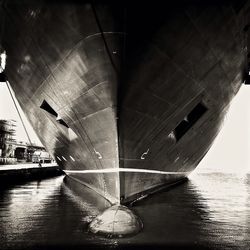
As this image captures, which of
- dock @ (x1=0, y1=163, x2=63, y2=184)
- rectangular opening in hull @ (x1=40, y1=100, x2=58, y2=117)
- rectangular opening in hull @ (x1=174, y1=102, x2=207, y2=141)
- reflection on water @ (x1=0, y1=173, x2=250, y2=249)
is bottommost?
reflection on water @ (x1=0, y1=173, x2=250, y2=249)

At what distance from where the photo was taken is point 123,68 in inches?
196

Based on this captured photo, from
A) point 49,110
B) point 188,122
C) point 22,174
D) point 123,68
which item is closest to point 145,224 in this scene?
point 123,68

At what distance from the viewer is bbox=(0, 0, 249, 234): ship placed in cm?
474

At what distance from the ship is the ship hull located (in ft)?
0.06

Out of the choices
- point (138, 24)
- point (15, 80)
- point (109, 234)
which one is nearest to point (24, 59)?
point (15, 80)

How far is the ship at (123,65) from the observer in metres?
4.74

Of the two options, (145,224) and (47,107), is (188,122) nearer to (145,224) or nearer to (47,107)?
(145,224)

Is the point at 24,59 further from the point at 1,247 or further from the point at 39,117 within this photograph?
the point at 1,247

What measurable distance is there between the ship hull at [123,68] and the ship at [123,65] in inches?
0.7

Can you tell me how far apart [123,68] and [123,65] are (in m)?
0.06

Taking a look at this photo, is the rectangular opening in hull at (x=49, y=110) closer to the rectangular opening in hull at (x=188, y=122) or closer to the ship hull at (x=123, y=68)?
the ship hull at (x=123, y=68)

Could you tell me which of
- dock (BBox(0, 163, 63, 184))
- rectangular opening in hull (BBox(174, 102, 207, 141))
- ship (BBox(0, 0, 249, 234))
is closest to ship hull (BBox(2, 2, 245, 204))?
ship (BBox(0, 0, 249, 234))

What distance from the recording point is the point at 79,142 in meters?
7.01

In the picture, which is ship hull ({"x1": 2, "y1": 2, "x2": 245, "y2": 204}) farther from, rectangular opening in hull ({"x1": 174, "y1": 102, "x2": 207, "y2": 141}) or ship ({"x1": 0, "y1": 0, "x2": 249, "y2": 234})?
rectangular opening in hull ({"x1": 174, "y1": 102, "x2": 207, "y2": 141})
